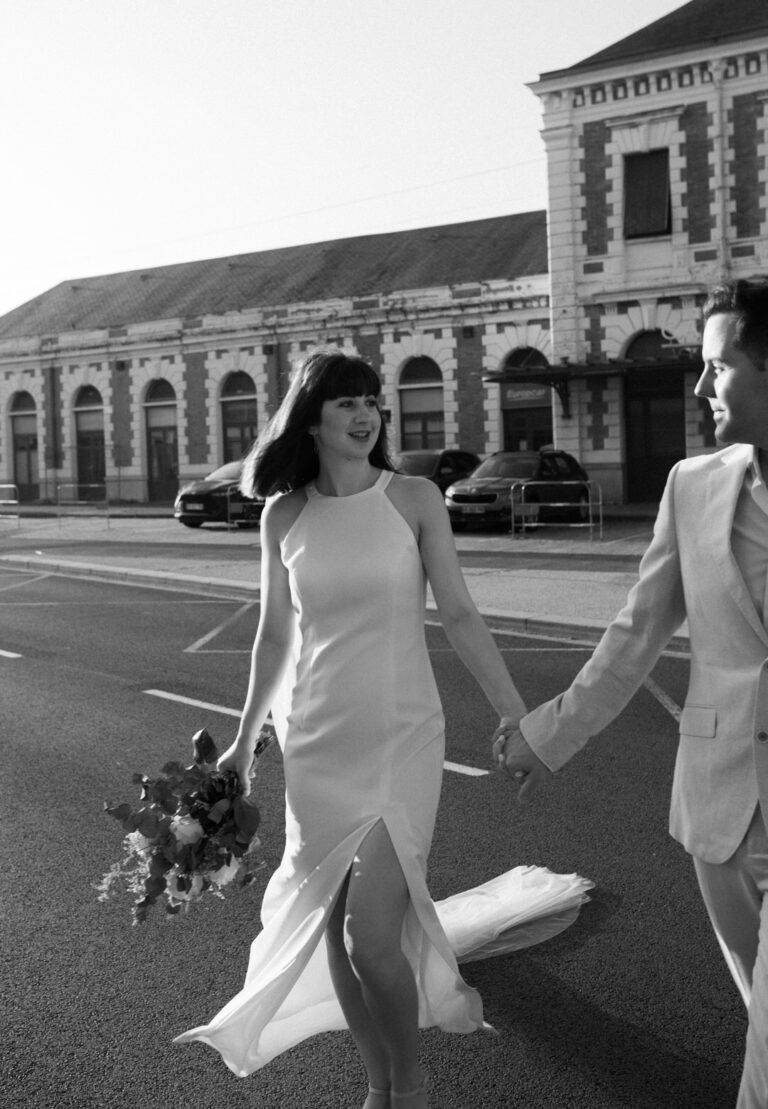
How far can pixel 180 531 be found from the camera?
28625 mm

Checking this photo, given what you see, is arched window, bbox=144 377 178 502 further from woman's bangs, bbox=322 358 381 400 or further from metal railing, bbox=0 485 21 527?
woman's bangs, bbox=322 358 381 400

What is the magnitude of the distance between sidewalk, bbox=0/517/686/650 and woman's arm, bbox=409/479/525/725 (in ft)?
26.5

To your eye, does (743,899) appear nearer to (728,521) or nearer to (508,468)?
(728,521)

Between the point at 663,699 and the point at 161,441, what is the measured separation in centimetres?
3729

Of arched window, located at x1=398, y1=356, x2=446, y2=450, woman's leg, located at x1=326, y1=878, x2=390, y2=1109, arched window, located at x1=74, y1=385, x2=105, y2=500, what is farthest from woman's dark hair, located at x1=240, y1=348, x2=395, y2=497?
arched window, located at x1=74, y1=385, x2=105, y2=500

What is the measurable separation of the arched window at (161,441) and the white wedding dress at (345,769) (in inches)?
1612

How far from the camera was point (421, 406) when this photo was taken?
38.6m

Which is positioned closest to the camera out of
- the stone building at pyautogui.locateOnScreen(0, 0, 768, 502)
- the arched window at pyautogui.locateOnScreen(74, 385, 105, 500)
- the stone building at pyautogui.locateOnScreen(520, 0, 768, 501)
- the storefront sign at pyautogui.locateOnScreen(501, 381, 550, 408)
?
the stone building at pyautogui.locateOnScreen(520, 0, 768, 501)

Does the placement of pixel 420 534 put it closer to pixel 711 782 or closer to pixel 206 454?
pixel 711 782

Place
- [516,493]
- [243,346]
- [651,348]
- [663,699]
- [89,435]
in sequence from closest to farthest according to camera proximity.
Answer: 1. [663,699]
2. [516,493]
3. [651,348]
4. [243,346]
5. [89,435]

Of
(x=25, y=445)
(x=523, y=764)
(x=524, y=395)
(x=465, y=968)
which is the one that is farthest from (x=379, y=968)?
(x=25, y=445)

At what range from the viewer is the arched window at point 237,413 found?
4212 centimetres

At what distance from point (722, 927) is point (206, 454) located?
40.7 m

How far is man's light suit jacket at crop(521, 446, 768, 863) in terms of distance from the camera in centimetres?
257
